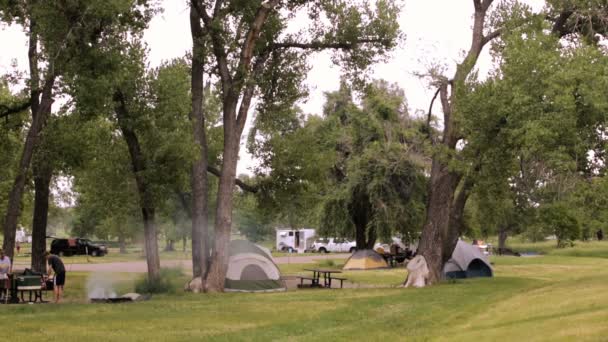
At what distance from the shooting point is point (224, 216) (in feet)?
71.4

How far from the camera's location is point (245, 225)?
98562 mm

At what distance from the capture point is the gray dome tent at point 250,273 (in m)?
23.2

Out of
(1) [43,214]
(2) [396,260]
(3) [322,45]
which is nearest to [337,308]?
(3) [322,45]

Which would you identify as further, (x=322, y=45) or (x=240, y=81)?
(x=322, y=45)

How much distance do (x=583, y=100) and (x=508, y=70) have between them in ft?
6.88

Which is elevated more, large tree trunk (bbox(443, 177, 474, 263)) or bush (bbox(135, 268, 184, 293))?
large tree trunk (bbox(443, 177, 474, 263))

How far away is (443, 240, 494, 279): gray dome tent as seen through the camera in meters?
29.3

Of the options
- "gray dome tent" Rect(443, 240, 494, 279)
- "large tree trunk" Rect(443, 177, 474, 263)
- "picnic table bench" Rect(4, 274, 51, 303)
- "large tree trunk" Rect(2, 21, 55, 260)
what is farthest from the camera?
"gray dome tent" Rect(443, 240, 494, 279)

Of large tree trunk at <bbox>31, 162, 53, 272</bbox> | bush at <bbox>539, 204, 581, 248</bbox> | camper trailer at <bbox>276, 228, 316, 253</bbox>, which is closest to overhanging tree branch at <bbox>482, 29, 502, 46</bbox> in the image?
bush at <bbox>539, 204, 581, 248</bbox>

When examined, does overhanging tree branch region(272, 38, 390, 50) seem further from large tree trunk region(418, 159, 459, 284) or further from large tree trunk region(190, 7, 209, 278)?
large tree trunk region(418, 159, 459, 284)

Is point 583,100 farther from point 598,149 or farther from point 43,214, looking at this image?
point 43,214

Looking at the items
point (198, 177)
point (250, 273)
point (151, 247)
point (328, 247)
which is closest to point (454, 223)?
point (250, 273)

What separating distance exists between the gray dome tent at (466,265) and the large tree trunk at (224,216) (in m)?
11.1

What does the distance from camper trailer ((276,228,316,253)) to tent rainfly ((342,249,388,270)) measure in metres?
31.7
